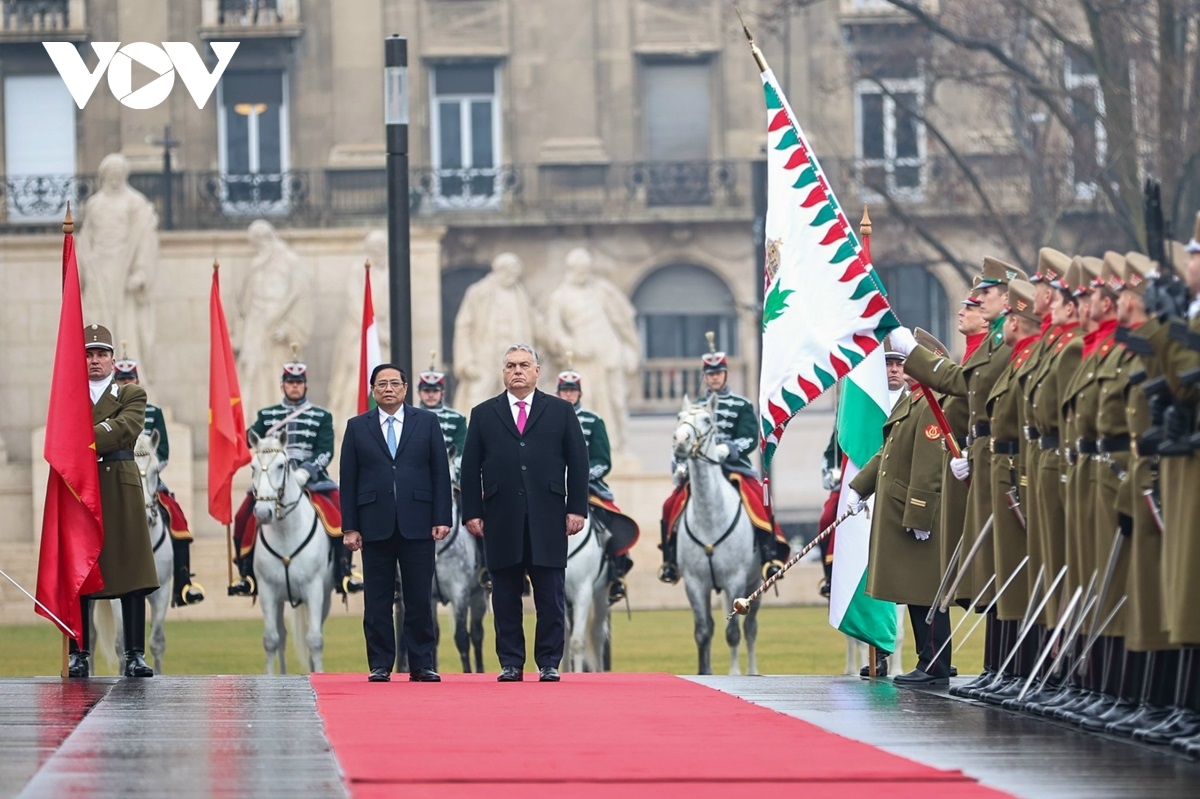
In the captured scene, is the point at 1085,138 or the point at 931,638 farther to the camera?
the point at 1085,138

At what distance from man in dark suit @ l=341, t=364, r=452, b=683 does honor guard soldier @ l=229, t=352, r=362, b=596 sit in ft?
11.6

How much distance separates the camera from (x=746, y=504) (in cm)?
1803

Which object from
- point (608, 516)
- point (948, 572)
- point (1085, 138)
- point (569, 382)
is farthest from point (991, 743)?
point (1085, 138)

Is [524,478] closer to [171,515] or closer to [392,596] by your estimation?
[392,596]

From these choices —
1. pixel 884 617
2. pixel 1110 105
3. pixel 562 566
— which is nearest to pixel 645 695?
pixel 562 566

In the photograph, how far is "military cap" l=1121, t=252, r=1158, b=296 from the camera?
10.6m

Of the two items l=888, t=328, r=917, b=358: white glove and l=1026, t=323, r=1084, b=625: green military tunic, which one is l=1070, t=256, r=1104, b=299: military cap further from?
l=888, t=328, r=917, b=358: white glove

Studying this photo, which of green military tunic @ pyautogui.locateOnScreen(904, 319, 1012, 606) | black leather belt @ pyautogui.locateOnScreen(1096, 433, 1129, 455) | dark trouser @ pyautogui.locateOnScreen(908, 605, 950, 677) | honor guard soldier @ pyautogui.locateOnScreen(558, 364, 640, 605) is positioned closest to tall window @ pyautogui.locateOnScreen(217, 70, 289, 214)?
honor guard soldier @ pyautogui.locateOnScreen(558, 364, 640, 605)

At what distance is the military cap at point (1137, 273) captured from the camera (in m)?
10.6

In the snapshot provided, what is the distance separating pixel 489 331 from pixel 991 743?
2749cm

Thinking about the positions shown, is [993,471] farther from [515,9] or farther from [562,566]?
[515,9]

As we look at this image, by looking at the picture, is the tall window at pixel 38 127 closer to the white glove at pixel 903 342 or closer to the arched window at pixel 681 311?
the arched window at pixel 681 311

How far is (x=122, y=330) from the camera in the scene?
36.2 m

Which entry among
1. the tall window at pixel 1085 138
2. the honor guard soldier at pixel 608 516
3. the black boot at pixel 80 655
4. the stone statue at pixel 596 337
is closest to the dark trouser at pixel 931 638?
the honor guard soldier at pixel 608 516
